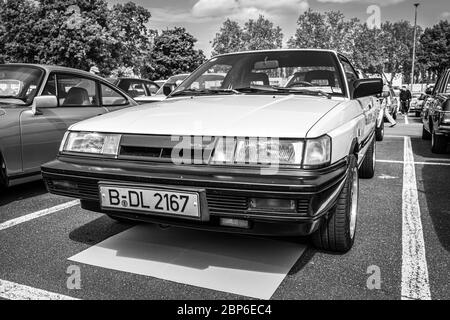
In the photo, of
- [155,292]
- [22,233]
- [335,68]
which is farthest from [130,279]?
[335,68]

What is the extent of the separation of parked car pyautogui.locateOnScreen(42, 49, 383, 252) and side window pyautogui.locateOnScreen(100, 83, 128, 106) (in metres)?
2.34

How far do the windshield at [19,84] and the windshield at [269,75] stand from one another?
1606 mm

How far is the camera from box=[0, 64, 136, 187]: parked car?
3.71 m

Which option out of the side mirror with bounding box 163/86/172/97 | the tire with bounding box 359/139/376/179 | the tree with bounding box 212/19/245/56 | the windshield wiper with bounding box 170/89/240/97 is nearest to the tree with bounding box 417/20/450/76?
the tree with bounding box 212/19/245/56

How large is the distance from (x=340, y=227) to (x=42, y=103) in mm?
2952

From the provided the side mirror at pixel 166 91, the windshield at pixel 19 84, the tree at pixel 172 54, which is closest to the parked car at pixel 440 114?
the side mirror at pixel 166 91

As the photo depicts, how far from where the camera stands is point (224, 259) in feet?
8.25

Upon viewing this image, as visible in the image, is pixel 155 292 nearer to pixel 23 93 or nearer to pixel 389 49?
pixel 23 93

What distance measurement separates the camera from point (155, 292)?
2135 mm

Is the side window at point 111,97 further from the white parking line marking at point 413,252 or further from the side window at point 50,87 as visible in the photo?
the white parking line marking at point 413,252

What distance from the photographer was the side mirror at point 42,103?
380 centimetres

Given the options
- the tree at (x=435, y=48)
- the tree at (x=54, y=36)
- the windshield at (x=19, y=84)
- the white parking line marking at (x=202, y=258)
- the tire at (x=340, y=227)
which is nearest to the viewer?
the white parking line marking at (x=202, y=258)

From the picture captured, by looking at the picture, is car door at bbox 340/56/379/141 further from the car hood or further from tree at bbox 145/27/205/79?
tree at bbox 145/27/205/79

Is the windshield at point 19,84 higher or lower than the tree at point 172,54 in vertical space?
lower
